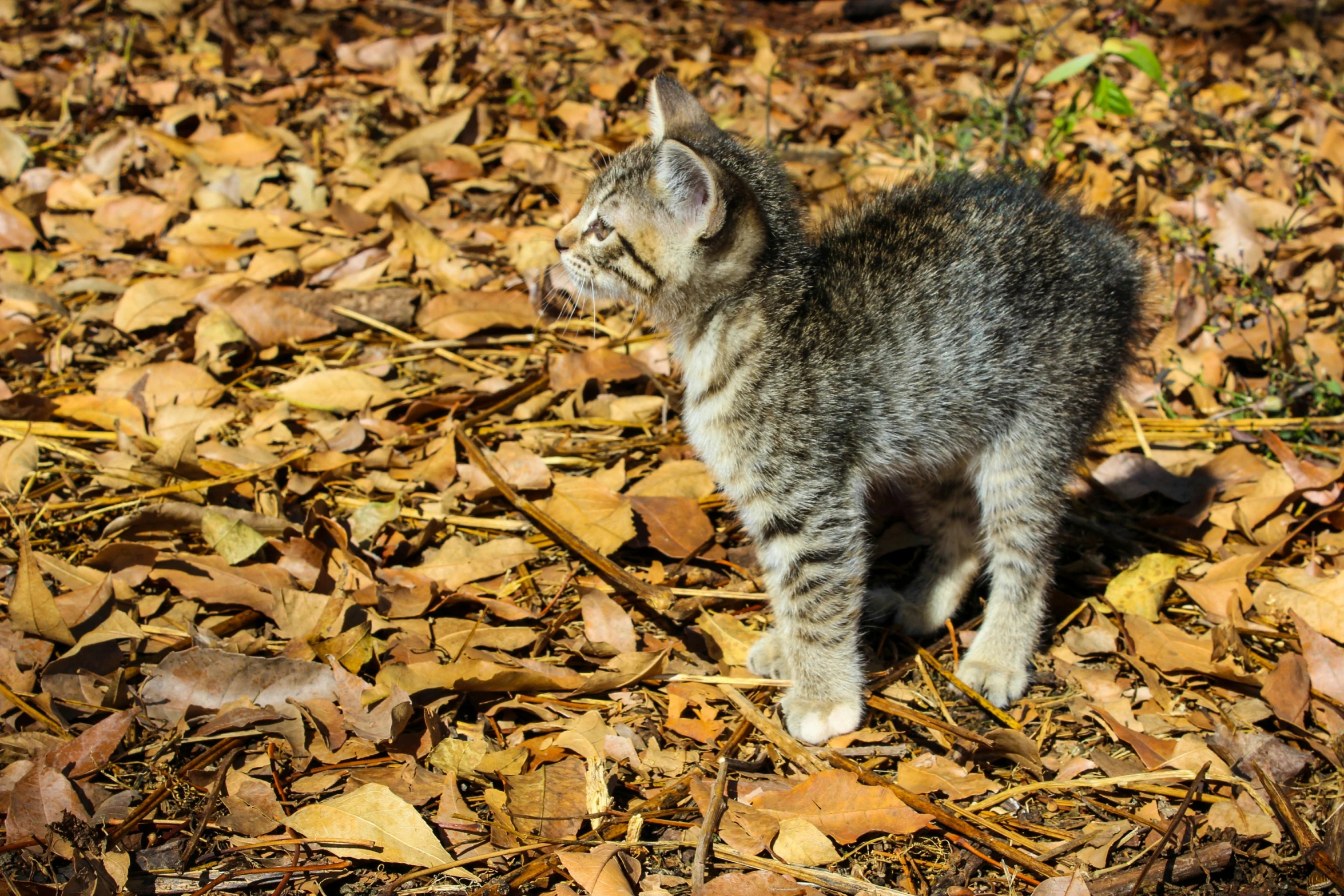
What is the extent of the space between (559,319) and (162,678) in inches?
90.7

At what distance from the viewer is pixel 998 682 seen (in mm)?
3281

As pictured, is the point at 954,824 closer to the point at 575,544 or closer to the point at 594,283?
the point at 575,544

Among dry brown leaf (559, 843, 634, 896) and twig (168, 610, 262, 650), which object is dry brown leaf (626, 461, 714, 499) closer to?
twig (168, 610, 262, 650)

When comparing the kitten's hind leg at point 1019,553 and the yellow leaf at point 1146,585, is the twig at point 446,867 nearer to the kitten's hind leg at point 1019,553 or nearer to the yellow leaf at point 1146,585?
the kitten's hind leg at point 1019,553

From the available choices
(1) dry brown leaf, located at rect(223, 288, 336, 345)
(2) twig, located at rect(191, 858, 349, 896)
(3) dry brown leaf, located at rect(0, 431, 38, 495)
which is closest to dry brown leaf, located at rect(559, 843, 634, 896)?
(2) twig, located at rect(191, 858, 349, 896)

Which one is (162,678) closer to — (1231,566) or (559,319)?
(559,319)

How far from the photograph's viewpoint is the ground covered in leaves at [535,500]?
270 cm

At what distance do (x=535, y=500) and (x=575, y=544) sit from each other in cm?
36

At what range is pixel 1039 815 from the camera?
2838 millimetres

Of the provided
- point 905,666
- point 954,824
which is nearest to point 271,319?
point 905,666

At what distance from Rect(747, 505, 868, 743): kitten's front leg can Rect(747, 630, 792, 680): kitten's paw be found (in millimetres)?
130

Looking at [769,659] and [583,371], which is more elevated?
[583,371]

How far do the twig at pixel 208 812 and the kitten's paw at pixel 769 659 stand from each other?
149 centimetres

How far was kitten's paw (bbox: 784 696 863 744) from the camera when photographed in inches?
123
